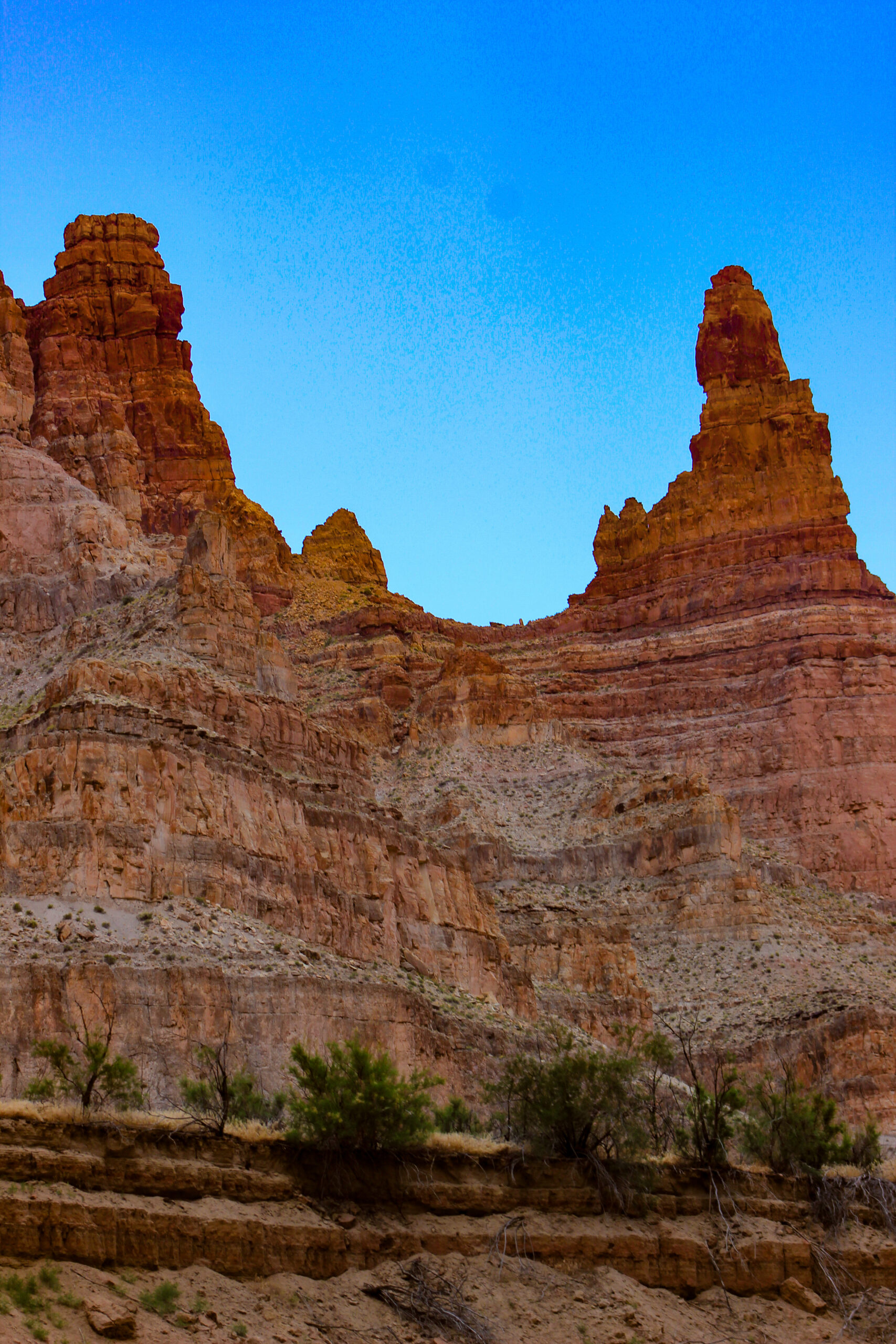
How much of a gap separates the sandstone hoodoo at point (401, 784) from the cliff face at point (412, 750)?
0.21m

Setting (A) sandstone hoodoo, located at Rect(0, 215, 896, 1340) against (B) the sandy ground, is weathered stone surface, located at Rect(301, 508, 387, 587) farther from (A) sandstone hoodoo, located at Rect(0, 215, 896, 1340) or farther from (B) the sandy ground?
(B) the sandy ground

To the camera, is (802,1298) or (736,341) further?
(736,341)

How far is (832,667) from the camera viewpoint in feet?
449

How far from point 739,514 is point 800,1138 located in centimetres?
12277

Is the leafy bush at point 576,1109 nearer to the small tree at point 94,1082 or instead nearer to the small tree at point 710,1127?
the small tree at point 710,1127

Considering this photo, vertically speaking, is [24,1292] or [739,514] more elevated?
[739,514]

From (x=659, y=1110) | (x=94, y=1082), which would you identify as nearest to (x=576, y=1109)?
(x=659, y=1110)

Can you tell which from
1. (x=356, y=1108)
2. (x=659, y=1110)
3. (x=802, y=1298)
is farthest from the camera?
(x=659, y=1110)

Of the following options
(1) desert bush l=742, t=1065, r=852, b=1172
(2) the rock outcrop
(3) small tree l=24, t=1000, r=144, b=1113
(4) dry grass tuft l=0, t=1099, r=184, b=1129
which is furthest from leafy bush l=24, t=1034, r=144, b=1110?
→ (2) the rock outcrop

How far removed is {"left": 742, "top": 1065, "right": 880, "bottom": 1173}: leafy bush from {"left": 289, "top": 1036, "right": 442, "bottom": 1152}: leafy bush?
10094 millimetres

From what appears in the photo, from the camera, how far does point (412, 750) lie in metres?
131

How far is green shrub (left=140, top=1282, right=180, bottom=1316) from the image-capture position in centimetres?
2884

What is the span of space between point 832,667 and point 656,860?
3482 cm

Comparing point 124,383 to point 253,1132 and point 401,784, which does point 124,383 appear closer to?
point 401,784
